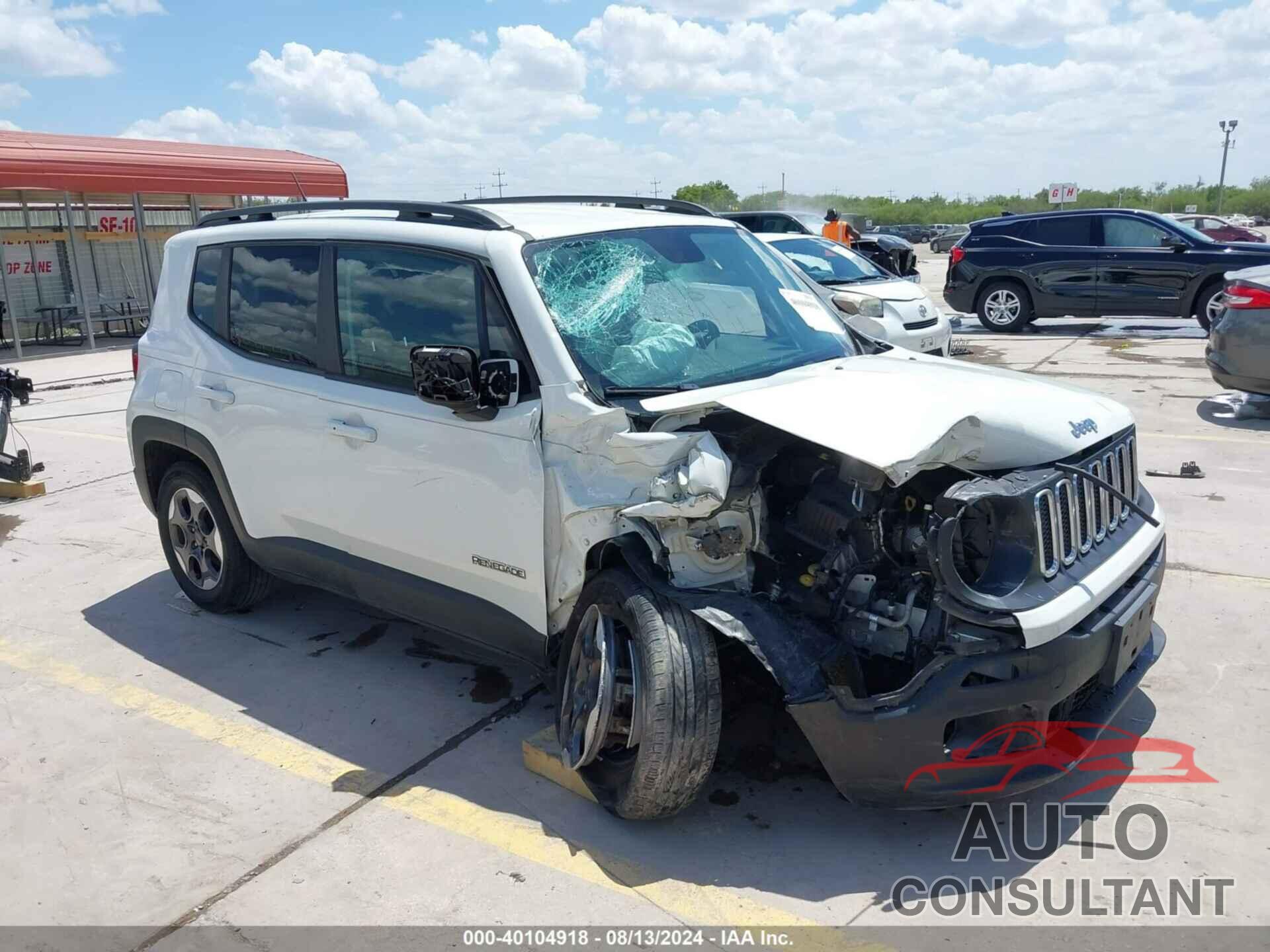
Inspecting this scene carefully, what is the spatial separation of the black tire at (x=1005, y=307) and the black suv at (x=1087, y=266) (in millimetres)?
11

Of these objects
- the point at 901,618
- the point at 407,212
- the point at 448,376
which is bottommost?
the point at 901,618

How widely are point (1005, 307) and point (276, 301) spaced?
13024mm

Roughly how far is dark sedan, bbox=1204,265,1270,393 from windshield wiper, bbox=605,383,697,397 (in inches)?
265

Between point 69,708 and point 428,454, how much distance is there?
2.06 metres

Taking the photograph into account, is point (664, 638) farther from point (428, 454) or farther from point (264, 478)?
point (264, 478)

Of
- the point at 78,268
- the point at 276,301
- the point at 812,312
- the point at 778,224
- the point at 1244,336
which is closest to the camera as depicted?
the point at 812,312

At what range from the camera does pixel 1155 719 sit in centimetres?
397

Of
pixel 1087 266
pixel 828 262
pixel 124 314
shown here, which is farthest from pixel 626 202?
pixel 124 314

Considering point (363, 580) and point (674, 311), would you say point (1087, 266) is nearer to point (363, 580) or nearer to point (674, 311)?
point (674, 311)

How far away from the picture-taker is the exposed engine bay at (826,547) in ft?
10.5

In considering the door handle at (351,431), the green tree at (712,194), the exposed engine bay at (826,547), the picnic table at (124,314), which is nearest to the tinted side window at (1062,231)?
the exposed engine bay at (826,547)

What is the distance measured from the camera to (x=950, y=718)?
9.56ft

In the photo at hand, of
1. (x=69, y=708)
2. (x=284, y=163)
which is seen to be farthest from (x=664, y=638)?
(x=284, y=163)

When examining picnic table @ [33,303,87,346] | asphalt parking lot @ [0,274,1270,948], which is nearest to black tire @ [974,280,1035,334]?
asphalt parking lot @ [0,274,1270,948]
